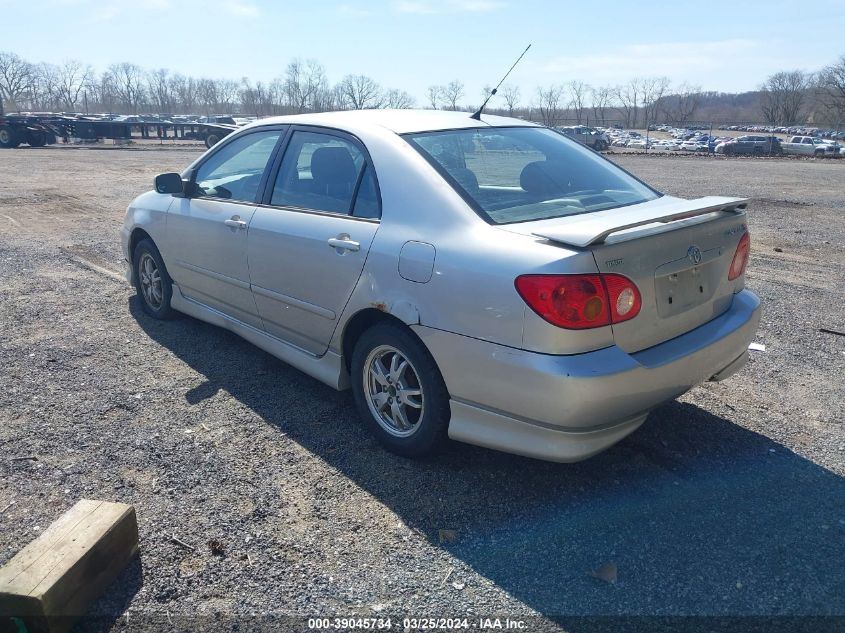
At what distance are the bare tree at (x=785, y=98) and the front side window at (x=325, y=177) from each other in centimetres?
12993

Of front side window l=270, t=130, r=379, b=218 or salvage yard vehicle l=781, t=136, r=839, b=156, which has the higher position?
salvage yard vehicle l=781, t=136, r=839, b=156

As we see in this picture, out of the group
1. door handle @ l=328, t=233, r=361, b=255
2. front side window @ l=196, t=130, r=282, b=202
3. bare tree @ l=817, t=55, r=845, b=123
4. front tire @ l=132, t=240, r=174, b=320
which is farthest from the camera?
bare tree @ l=817, t=55, r=845, b=123

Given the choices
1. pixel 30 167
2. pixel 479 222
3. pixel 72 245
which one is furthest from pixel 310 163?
pixel 30 167

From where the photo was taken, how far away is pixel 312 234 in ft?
12.2

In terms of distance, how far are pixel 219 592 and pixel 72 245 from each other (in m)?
7.85

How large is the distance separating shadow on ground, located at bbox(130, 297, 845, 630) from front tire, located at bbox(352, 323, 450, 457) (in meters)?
0.14

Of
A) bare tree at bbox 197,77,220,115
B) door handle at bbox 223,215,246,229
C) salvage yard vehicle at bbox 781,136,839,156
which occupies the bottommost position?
door handle at bbox 223,215,246,229

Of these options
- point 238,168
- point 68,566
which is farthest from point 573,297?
point 238,168

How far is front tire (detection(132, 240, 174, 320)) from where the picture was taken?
213 inches

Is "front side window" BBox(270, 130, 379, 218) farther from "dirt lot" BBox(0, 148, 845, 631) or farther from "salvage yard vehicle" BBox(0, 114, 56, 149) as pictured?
"salvage yard vehicle" BBox(0, 114, 56, 149)

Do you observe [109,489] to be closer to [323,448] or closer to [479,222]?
[323,448]

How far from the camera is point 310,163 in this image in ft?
13.2

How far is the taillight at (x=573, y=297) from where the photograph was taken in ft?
8.78

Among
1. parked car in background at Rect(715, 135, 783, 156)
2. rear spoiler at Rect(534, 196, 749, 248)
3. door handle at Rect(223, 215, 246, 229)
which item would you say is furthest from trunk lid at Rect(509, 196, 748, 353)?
parked car in background at Rect(715, 135, 783, 156)
